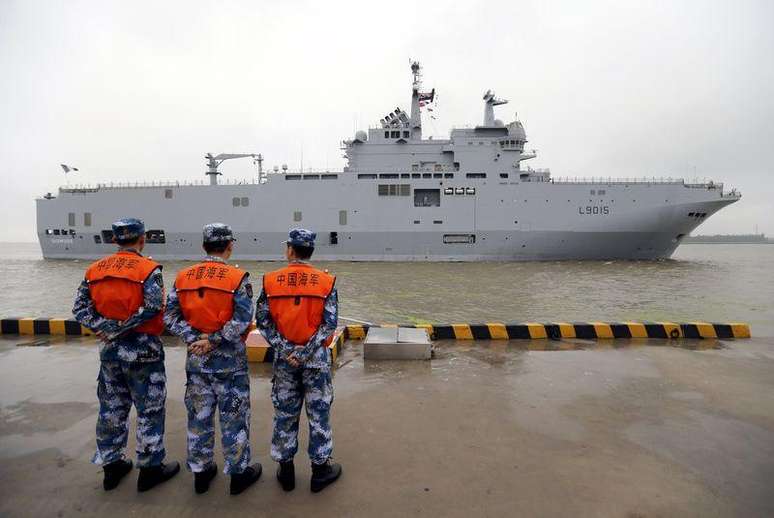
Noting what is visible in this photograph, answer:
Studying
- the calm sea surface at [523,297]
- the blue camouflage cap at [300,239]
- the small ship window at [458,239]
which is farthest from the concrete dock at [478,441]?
the small ship window at [458,239]

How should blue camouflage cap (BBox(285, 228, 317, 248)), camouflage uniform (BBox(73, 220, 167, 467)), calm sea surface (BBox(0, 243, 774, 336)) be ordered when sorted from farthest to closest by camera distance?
calm sea surface (BBox(0, 243, 774, 336)), blue camouflage cap (BBox(285, 228, 317, 248)), camouflage uniform (BBox(73, 220, 167, 467))

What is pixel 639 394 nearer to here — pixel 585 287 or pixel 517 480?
pixel 517 480

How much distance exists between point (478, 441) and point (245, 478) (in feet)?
5.84

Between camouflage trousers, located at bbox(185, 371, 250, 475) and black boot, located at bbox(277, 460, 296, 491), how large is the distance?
25 cm

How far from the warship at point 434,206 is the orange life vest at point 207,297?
24185 mm

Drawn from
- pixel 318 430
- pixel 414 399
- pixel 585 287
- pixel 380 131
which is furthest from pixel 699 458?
pixel 380 131

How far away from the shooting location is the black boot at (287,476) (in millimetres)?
2498

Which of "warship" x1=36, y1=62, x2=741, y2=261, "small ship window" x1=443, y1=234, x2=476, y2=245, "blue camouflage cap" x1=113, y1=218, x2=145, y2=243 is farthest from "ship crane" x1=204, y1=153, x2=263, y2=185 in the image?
"blue camouflage cap" x1=113, y1=218, x2=145, y2=243

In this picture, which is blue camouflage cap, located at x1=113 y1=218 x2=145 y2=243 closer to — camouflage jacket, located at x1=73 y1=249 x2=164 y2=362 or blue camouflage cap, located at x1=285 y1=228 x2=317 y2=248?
camouflage jacket, located at x1=73 y1=249 x2=164 y2=362

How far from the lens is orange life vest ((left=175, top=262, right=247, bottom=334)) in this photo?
250 cm

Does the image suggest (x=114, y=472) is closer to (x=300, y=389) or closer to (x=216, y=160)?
(x=300, y=389)

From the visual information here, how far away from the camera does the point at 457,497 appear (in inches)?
94.8

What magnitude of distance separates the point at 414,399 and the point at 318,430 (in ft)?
5.03

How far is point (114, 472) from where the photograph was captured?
8.38ft
